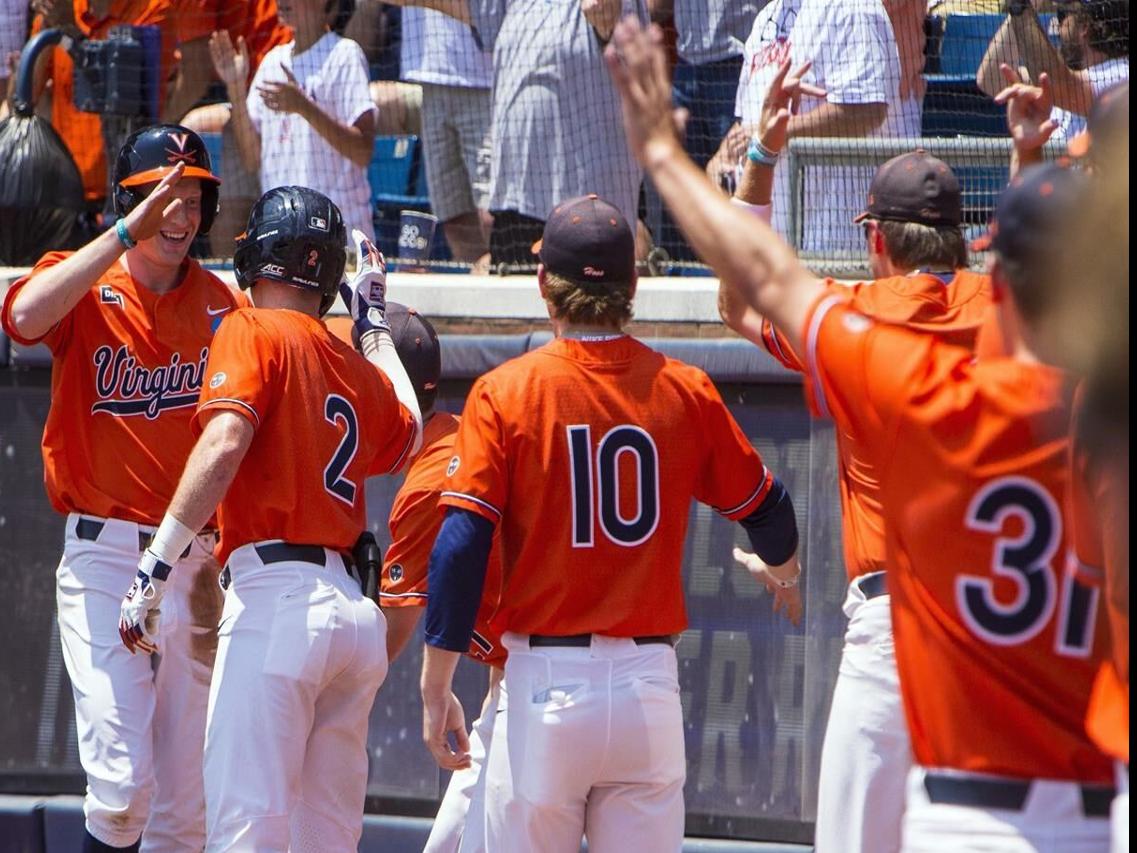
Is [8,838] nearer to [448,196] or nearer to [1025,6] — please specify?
[448,196]

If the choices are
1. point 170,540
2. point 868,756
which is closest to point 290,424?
point 170,540

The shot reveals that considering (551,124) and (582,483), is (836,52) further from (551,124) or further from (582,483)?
(582,483)

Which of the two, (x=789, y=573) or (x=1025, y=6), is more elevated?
(x=1025, y=6)

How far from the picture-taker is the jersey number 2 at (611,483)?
3.51m

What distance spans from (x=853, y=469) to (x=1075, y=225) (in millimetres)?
1832

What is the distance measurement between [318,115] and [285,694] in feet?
11.3

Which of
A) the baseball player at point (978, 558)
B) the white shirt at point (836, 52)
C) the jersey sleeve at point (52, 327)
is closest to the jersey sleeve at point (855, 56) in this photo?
the white shirt at point (836, 52)

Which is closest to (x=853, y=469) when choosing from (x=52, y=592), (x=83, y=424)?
(x=83, y=424)

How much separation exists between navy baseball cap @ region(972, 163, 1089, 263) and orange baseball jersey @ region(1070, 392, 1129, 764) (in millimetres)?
199

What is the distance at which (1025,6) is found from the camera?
19.3 ft

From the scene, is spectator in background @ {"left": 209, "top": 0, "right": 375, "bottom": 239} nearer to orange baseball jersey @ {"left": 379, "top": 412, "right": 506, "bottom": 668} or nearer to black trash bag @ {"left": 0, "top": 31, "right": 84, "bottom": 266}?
black trash bag @ {"left": 0, "top": 31, "right": 84, "bottom": 266}

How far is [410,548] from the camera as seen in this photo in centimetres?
436

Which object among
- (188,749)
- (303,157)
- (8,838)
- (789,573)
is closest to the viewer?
(789,573)

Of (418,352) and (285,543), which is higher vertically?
(418,352)
